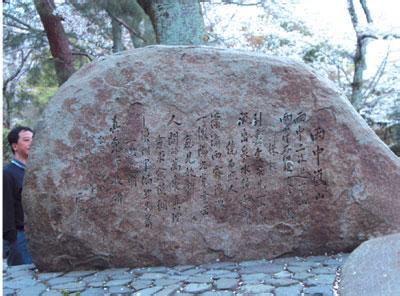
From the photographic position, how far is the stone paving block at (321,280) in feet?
11.6

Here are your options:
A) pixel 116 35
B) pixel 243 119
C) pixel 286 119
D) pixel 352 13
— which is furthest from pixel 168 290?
pixel 352 13

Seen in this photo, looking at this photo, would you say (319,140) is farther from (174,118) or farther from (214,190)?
(174,118)

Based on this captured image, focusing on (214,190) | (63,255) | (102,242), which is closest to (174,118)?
(214,190)

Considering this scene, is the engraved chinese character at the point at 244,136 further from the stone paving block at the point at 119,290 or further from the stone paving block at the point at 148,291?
the stone paving block at the point at 119,290

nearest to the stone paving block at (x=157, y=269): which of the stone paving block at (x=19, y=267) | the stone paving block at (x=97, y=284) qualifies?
the stone paving block at (x=97, y=284)

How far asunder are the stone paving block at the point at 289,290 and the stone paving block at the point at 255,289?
6 centimetres

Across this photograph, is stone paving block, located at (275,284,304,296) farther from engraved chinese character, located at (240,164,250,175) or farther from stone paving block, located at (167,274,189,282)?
engraved chinese character, located at (240,164,250,175)

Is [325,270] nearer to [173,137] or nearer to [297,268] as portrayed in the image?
[297,268]

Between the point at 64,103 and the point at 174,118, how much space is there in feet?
3.21

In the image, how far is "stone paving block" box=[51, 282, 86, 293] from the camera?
148 inches

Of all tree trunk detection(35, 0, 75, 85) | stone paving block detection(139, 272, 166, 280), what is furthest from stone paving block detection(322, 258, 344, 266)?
tree trunk detection(35, 0, 75, 85)

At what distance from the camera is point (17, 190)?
4.53 m

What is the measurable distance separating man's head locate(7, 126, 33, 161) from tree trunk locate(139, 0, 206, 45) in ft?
8.74

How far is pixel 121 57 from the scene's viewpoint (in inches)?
178
